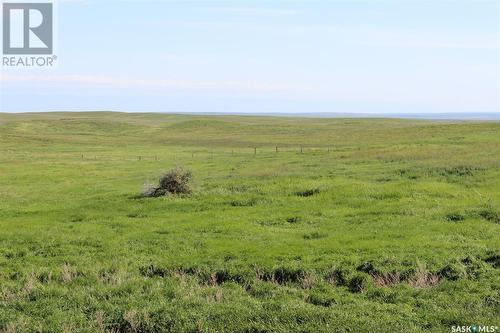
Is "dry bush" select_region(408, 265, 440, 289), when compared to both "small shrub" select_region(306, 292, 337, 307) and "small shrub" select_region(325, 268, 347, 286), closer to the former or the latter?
"small shrub" select_region(325, 268, 347, 286)

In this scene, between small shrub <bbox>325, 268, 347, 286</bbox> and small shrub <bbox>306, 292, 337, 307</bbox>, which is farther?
small shrub <bbox>325, 268, 347, 286</bbox>

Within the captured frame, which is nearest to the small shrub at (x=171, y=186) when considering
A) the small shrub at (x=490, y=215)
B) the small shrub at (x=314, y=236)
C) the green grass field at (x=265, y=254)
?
the green grass field at (x=265, y=254)

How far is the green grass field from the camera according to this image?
517 inches

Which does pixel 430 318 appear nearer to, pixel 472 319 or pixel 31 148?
pixel 472 319

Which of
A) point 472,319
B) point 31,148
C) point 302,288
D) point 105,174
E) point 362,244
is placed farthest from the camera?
point 31,148

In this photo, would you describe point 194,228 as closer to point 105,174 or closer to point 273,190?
point 273,190

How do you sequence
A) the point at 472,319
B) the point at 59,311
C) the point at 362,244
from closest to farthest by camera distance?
the point at 472,319, the point at 59,311, the point at 362,244

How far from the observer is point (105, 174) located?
158ft

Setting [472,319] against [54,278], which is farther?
[54,278]

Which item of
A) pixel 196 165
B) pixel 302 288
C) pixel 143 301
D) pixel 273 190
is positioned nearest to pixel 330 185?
pixel 273 190

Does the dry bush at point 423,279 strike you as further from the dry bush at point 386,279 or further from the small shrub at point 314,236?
the small shrub at point 314,236

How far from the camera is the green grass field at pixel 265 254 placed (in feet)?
43.1

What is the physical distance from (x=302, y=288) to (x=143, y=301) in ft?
14.8

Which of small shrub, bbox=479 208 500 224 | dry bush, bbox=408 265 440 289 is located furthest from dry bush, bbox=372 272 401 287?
small shrub, bbox=479 208 500 224
